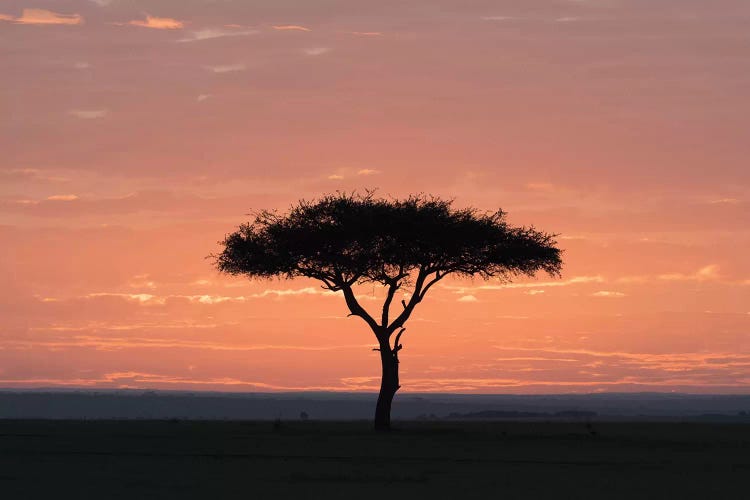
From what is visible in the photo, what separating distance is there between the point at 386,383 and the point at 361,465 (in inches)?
1158

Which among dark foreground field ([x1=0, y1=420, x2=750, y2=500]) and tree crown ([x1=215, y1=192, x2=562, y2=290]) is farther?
tree crown ([x1=215, y1=192, x2=562, y2=290])

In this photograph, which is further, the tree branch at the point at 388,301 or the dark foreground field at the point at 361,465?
the tree branch at the point at 388,301

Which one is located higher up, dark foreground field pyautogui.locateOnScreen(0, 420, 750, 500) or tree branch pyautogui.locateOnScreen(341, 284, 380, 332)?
tree branch pyautogui.locateOnScreen(341, 284, 380, 332)

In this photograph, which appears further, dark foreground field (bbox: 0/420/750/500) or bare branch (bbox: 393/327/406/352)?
bare branch (bbox: 393/327/406/352)

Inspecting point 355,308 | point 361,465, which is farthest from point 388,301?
point 361,465

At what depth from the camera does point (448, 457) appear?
48.9 m

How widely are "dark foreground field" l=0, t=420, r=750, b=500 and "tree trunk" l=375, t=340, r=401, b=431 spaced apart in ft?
15.6

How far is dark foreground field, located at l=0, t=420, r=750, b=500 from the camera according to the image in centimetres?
3503

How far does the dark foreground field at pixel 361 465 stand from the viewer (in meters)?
35.0

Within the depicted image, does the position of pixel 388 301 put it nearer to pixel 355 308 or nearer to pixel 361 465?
pixel 355 308

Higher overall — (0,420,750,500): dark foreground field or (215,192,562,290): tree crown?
(215,192,562,290): tree crown

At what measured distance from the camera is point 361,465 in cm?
4472

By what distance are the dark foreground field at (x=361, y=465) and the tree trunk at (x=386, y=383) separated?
15.6 ft

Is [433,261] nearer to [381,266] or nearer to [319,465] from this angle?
[381,266]
